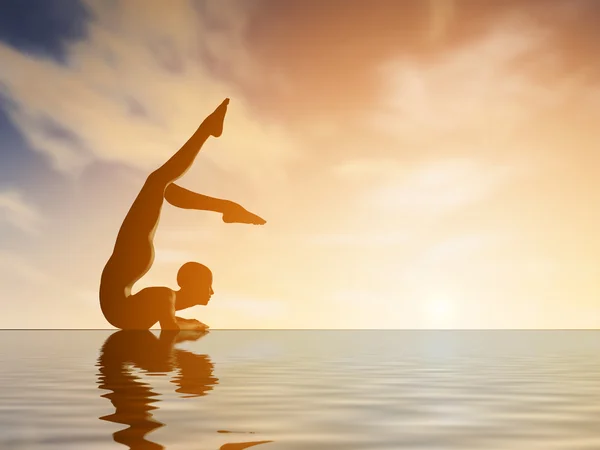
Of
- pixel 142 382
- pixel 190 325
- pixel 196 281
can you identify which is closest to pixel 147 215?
pixel 196 281

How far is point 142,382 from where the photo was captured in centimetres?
1210

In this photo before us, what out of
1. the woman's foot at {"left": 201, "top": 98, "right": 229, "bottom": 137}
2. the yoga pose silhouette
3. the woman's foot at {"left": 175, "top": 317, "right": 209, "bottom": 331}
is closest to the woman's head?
the yoga pose silhouette

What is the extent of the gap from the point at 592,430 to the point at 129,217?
1991cm

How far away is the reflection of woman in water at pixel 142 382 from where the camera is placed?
23.2 feet

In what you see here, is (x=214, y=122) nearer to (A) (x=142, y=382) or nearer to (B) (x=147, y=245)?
(B) (x=147, y=245)

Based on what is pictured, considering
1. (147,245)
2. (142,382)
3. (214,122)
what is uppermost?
(214,122)

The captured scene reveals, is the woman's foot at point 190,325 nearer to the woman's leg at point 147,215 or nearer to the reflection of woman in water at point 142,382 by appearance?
the reflection of woman in water at point 142,382

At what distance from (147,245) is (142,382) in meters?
14.0

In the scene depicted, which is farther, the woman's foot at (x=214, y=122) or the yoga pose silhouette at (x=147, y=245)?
the woman's foot at (x=214, y=122)

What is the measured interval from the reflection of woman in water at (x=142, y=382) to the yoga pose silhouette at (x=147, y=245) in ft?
3.27

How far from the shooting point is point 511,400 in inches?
426

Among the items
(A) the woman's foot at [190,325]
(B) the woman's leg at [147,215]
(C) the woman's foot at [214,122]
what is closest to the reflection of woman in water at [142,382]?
(A) the woman's foot at [190,325]

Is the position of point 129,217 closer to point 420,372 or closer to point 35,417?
point 420,372

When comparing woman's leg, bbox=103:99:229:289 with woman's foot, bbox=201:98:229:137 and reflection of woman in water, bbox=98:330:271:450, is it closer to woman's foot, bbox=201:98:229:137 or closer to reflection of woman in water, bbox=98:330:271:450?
woman's foot, bbox=201:98:229:137
